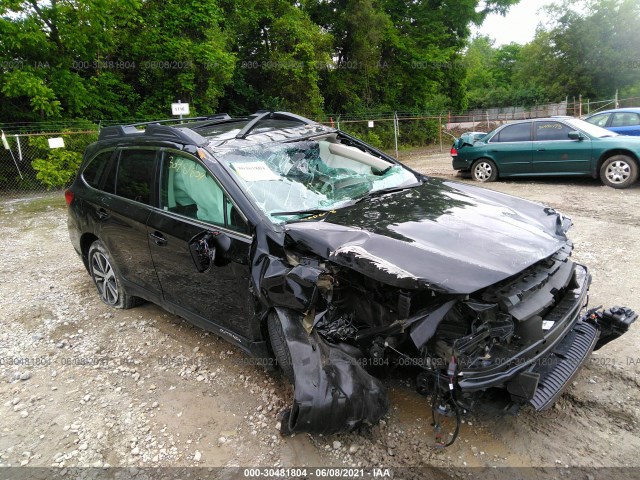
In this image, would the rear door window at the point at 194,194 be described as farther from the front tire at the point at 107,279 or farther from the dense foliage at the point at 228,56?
the dense foliage at the point at 228,56

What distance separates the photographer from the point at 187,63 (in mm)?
13875

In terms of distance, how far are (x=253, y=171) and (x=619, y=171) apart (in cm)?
845

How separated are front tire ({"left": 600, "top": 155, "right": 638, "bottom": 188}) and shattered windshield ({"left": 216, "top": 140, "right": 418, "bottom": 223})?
22.5ft

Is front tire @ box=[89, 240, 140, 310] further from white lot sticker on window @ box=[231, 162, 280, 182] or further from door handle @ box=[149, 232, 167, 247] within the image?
white lot sticker on window @ box=[231, 162, 280, 182]

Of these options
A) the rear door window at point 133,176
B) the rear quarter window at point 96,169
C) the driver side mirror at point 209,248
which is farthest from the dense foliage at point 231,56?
the driver side mirror at point 209,248

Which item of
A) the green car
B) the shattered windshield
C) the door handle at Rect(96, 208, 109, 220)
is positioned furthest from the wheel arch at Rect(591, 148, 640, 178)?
the door handle at Rect(96, 208, 109, 220)

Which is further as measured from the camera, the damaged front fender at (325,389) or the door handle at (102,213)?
the door handle at (102,213)

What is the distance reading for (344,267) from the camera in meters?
2.49

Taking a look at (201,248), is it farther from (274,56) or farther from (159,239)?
(274,56)

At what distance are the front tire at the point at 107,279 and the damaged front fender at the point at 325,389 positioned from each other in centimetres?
252

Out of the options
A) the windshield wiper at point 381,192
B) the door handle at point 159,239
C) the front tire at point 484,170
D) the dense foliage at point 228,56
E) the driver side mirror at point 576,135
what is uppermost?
the dense foliage at point 228,56

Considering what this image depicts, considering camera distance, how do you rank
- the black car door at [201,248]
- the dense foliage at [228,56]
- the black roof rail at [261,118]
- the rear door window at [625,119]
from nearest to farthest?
the black car door at [201,248] < the black roof rail at [261,118] < the rear door window at [625,119] < the dense foliage at [228,56]

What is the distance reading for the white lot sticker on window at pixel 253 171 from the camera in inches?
122

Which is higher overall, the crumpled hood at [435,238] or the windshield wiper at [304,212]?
the windshield wiper at [304,212]
